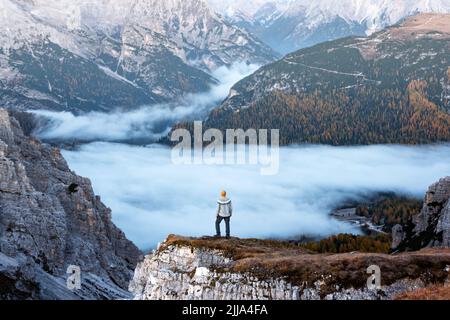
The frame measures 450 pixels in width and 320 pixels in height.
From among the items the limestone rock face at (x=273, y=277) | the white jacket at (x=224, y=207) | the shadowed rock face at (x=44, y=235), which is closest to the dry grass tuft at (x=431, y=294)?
the limestone rock face at (x=273, y=277)

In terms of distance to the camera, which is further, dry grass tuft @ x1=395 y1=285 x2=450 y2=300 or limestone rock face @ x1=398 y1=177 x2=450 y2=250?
limestone rock face @ x1=398 y1=177 x2=450 y2=250

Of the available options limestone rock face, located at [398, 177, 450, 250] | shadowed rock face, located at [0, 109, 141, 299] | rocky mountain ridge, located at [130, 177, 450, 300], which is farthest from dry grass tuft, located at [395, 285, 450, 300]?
shadowed rock face, located at [0, 109, 141, 299]

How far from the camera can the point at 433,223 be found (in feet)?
359

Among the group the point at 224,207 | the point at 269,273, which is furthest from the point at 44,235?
the point at 269,273

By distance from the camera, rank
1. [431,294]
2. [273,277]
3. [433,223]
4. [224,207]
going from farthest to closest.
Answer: [433,223] < [224,207] < [273,277] < [431,294]

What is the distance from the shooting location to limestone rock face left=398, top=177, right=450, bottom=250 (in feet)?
325

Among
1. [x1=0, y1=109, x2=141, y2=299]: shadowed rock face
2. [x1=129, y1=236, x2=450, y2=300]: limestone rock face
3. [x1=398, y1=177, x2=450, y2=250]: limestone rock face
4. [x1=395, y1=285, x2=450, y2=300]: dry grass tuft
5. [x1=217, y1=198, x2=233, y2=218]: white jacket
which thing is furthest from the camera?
[x1=0, y1=109, x2=141, y2=299]: shadowed rock face

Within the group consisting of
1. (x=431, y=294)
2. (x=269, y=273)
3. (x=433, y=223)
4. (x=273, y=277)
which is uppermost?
(x=433, y=223)

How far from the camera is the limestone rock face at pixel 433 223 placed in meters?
99.1

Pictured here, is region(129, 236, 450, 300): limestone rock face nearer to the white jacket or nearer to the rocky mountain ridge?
the rocky mountain ridge

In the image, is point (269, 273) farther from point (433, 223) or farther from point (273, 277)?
point (433, 223)
